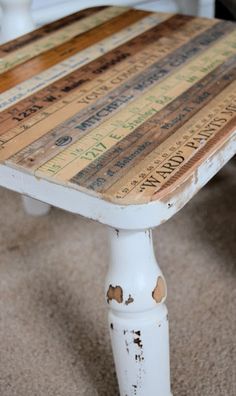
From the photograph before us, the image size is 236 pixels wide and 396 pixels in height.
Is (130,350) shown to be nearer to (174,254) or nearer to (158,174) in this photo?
(158,174)

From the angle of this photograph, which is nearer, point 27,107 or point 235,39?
point 27,107

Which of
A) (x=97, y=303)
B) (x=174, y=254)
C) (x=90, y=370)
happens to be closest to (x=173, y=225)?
(x=174, y=254)

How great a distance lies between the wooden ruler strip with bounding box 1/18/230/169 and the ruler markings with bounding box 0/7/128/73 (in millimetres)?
114

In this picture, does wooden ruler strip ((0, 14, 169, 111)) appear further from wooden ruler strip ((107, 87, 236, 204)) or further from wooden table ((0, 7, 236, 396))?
Answer: wooden ruler strip ((107, 87, 236, 204))

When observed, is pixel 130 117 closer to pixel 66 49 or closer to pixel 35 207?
pixel 66 49

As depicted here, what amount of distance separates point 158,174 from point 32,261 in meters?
0.46

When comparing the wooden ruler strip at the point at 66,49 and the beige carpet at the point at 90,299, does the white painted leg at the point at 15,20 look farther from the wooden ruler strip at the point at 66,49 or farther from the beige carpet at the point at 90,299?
the beige carpet at the point at 90,299

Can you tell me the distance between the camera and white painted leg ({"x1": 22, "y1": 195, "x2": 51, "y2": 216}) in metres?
1.04

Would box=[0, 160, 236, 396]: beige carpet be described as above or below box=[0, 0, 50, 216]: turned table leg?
below

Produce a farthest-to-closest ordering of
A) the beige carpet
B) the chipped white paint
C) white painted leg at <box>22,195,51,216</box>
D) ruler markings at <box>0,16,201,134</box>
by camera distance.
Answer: white painted leg at <box>22,195,51,216</box>, the beige carpet, ruler markings at <box>0,16,201,134</box>, the chipped white paint

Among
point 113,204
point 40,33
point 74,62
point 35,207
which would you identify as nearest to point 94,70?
point 74,62

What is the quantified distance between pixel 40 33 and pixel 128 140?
0.31 metres

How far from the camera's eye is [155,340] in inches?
24.0

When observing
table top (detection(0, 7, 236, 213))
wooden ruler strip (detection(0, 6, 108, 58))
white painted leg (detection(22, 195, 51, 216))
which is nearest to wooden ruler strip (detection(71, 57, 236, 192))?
table top (detection(0, 7, 236, 213))
